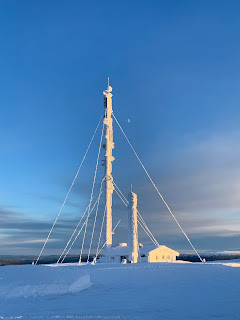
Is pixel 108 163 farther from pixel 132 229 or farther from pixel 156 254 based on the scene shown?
pixel 156 254

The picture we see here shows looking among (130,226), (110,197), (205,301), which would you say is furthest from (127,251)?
(205,301)

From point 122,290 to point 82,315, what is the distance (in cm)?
570

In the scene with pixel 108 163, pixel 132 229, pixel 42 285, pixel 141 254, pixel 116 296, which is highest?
pixel 108 163

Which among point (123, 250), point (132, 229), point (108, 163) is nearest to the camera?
point (132, 229)

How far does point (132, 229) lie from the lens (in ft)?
148

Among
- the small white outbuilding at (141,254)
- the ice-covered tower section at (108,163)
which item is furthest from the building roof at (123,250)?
the ice-covered tower section at (108,163)

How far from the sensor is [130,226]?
45.2 metres

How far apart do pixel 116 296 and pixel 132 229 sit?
30.3 meters

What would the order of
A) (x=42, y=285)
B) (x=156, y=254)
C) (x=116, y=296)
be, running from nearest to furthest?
(x=116, y=296) → (x=42, y=285) → (x=156, y=254)

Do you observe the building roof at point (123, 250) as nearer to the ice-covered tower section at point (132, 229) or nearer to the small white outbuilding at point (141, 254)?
the small white outbuilding at point (141, 254)

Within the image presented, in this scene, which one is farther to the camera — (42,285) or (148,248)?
(148,248)

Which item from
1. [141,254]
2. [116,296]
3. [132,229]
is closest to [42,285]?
A: [116,296]

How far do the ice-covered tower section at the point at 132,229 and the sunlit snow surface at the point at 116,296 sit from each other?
74.1ft

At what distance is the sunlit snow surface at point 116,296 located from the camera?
11.5m
